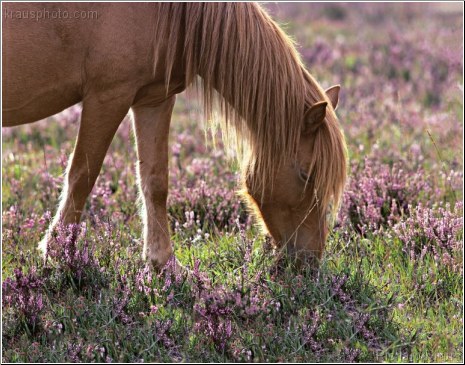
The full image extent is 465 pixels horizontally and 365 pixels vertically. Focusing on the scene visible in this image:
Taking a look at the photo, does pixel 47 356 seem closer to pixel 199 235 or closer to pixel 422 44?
pixel 199 235

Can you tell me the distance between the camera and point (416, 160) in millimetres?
6949

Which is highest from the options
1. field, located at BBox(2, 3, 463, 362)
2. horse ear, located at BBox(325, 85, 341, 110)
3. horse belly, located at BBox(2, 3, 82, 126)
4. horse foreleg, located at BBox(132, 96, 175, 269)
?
horse belly, located at BBox(2, 3, 82, 126)

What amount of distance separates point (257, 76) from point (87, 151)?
1020 millimetres

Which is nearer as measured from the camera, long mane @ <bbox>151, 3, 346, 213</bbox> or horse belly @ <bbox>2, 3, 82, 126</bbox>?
horse belly @ <bbox>2, 3, 82, 126</bbox>

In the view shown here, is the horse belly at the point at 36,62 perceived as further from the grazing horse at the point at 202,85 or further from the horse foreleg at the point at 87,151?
the horse foreleg at the point at 87,151

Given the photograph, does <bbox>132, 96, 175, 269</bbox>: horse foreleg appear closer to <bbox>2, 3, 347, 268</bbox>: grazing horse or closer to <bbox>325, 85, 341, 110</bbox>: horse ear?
<bbox>2, 3, 347, 268</bbox>: grazing horse

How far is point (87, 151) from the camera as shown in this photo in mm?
4523

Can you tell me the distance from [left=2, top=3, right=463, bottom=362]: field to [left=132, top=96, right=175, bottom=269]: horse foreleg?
135 millimetres

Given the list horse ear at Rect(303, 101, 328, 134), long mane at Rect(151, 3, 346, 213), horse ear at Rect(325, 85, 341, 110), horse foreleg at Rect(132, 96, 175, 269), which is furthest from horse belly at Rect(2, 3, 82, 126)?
horse ear at Rect(325, 85, 341, 110)

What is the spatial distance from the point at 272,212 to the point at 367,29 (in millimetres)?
12001

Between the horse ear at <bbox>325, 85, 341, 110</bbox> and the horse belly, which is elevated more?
the horse belly

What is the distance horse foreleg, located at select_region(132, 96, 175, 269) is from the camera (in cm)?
502

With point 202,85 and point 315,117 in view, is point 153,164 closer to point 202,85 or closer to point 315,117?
point 202,85

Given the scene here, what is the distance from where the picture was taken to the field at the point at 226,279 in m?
3.84
